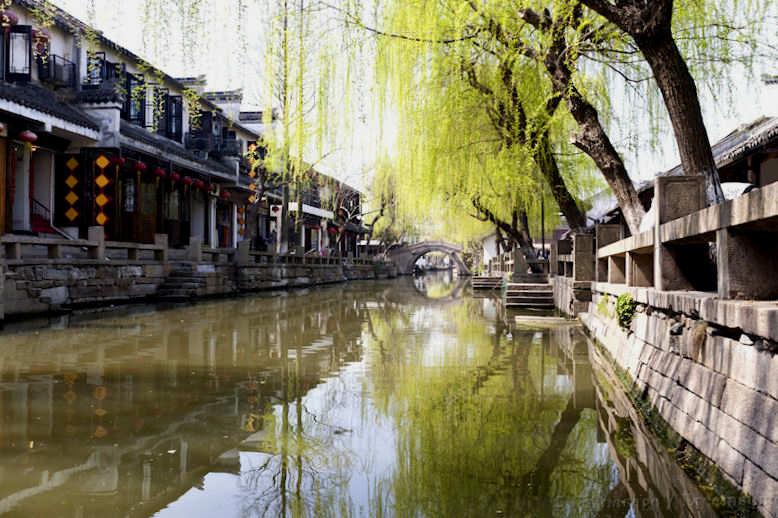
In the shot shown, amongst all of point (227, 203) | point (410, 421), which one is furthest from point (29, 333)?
point (227, 203)

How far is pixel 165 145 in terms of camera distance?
67.6ft

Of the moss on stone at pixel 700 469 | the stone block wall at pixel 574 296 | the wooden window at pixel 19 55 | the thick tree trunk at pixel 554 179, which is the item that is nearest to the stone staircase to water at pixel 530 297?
the stone block wall at pixel 574 296

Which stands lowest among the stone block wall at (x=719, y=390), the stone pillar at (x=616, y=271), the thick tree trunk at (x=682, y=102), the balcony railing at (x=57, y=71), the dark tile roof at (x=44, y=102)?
the stone block wall at (x=719, y=390)

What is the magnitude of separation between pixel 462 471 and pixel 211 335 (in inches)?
273

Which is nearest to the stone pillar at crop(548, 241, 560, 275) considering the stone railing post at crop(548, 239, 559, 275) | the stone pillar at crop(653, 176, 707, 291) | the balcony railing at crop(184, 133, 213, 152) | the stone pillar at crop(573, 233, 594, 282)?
the stone railing post at crop(548, 239, 559, 275)

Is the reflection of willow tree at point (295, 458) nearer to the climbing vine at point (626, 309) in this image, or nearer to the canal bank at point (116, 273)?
the climbing vine at point (626, 309)

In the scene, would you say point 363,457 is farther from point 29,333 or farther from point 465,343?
point 29,333

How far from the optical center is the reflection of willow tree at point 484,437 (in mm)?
3601

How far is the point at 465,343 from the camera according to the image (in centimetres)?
993

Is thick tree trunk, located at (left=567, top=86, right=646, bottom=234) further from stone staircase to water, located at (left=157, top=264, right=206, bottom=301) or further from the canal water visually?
stone staircase to water, located at (left=157, top=264, right=206, bottom=301)

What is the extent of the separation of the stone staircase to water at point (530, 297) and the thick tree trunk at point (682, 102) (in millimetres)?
10867

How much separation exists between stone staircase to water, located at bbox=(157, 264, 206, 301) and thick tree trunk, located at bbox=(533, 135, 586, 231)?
32.2 ft

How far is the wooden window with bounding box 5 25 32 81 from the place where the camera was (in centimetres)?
1495

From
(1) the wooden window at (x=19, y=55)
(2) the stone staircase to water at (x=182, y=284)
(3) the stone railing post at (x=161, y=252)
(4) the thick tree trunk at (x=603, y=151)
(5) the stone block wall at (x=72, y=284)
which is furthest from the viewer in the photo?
(3) the stone railing post at (x=161, y=252)
